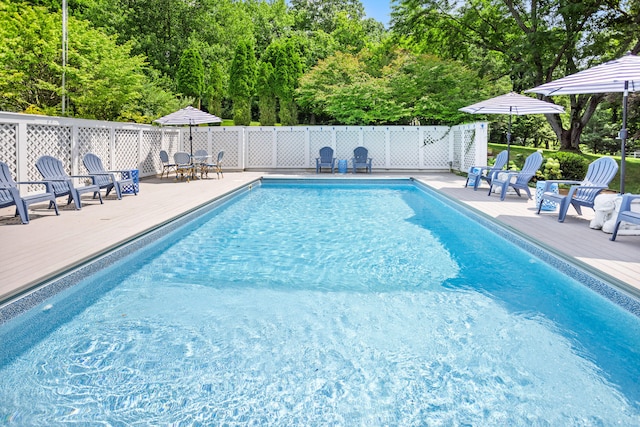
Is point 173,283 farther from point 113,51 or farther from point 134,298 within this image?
point 113,51

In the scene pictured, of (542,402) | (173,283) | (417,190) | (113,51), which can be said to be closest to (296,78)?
(113,51)

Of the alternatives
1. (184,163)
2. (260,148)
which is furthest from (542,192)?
(260,148)

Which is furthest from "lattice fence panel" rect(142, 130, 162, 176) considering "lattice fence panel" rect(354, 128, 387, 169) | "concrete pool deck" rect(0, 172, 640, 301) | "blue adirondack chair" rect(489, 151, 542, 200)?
"blue adirondack chair" rect(489, 151, 542, 200)

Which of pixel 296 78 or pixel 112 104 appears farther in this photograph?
pixel 296 78

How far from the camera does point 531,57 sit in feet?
49.8

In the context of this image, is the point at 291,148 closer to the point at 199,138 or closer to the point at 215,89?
the point at 199,138

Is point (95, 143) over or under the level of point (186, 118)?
under

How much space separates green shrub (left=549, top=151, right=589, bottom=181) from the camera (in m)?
10.6

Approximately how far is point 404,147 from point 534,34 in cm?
531

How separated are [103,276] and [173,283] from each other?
64cm

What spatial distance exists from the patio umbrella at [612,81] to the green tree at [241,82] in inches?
759

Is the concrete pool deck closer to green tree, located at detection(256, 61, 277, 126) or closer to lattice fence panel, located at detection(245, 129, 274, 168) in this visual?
lattice fence panel, located at detection(245, 129, 274, 168)

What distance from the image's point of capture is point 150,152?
12758mm

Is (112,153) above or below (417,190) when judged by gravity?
above
